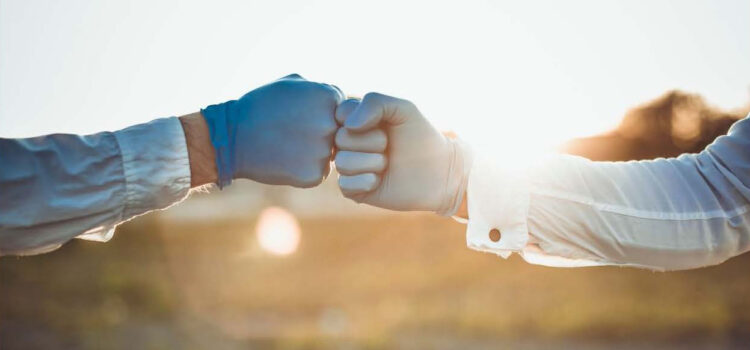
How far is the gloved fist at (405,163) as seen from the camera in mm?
2455

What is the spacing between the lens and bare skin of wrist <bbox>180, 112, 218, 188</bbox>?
241cm

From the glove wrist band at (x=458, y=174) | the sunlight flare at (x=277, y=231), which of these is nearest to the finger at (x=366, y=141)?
the glove wrist band at (x=458, y=174)

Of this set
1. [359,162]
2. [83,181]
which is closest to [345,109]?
[359,162]

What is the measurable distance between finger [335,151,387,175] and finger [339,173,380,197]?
0.02 meters

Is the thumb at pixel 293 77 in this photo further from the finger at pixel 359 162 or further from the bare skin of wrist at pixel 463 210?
the bare skin of wrist at pixel 463 210

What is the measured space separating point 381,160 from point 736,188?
1.27m

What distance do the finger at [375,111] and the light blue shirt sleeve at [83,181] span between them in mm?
591

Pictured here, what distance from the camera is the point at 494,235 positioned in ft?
7.83

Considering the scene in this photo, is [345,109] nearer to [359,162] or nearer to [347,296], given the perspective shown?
[359,162]

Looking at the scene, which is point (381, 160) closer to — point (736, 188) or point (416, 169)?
point (416, 169)

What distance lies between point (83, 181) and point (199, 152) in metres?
0.43

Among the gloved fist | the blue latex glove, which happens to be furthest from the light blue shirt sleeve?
the gloved fist

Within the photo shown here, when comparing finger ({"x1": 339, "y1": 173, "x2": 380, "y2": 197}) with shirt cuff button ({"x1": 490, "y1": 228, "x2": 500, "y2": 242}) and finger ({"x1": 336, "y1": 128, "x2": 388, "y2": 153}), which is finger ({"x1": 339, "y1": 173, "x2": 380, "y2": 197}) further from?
shirt cuff button ({"x1": 490, "y1": 228, "x2": 500, "y2": 242})

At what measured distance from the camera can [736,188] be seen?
242 centimetres
